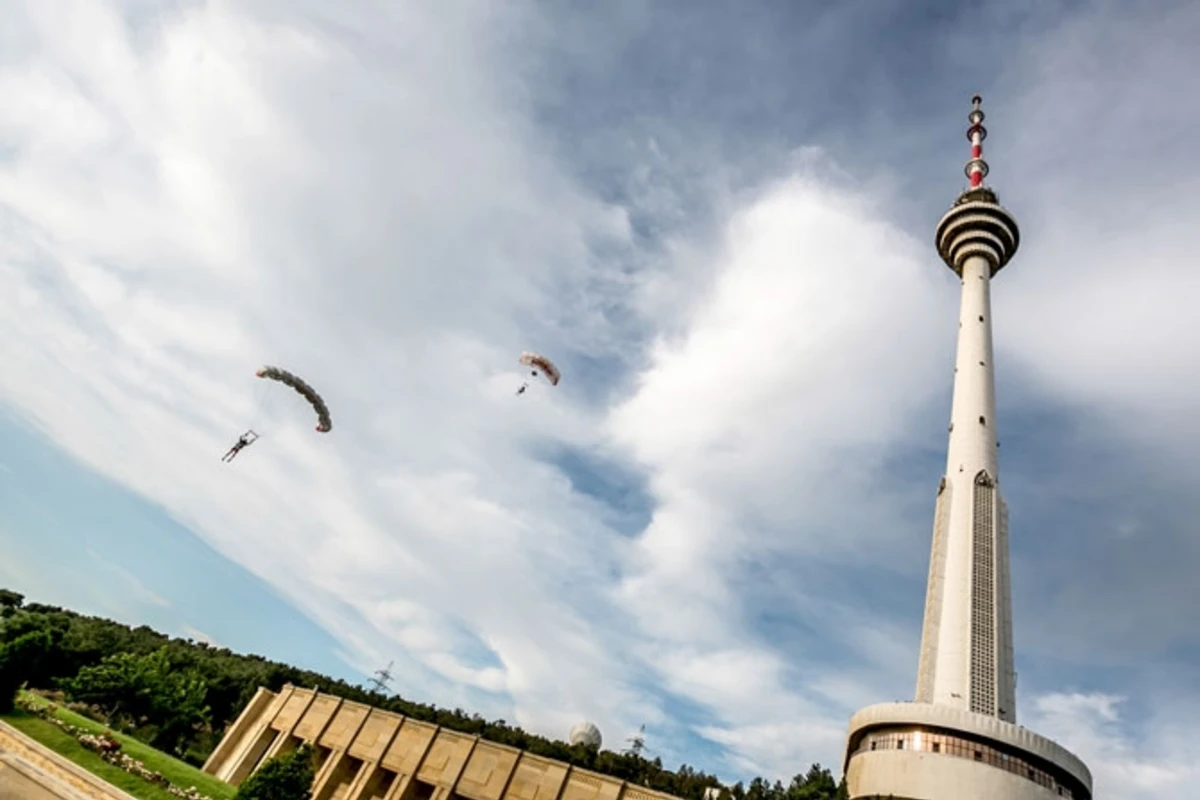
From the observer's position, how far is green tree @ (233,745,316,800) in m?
39.5

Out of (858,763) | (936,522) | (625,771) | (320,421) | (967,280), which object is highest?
(967,280)

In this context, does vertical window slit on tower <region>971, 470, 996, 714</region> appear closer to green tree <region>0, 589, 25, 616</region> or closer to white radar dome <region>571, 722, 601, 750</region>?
white radar dome <region>571, 722, 601, 750</region>

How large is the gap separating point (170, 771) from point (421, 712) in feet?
68.8

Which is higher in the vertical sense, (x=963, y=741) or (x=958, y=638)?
(x=958, y=638)


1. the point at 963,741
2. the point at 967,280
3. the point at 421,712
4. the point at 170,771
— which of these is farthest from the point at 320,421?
the point at 967,280

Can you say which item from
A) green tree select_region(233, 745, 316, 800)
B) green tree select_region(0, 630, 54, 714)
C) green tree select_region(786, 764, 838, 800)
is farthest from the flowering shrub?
green tree select_region(786, 764, 838, 800)

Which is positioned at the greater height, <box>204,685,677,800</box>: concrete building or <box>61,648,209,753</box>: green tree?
<box>204,685,677,800</box>: concrete building

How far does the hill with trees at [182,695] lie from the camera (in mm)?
45312

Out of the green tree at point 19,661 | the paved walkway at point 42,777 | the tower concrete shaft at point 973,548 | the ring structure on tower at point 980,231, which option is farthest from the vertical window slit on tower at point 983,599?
the green tree at point 19,661

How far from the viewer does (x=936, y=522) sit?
50.2 m

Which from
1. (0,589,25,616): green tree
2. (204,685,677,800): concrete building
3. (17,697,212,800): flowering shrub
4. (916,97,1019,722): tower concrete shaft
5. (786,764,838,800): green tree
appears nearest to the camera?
(786,764,838,800): green tree

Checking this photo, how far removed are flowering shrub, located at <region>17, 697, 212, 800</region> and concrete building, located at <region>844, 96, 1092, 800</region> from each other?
37018 millimetres

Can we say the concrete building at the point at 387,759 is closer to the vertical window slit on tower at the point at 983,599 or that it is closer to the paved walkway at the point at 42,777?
the paved walkway at the point at 42,777

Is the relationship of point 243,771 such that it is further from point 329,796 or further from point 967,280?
point 967,280
